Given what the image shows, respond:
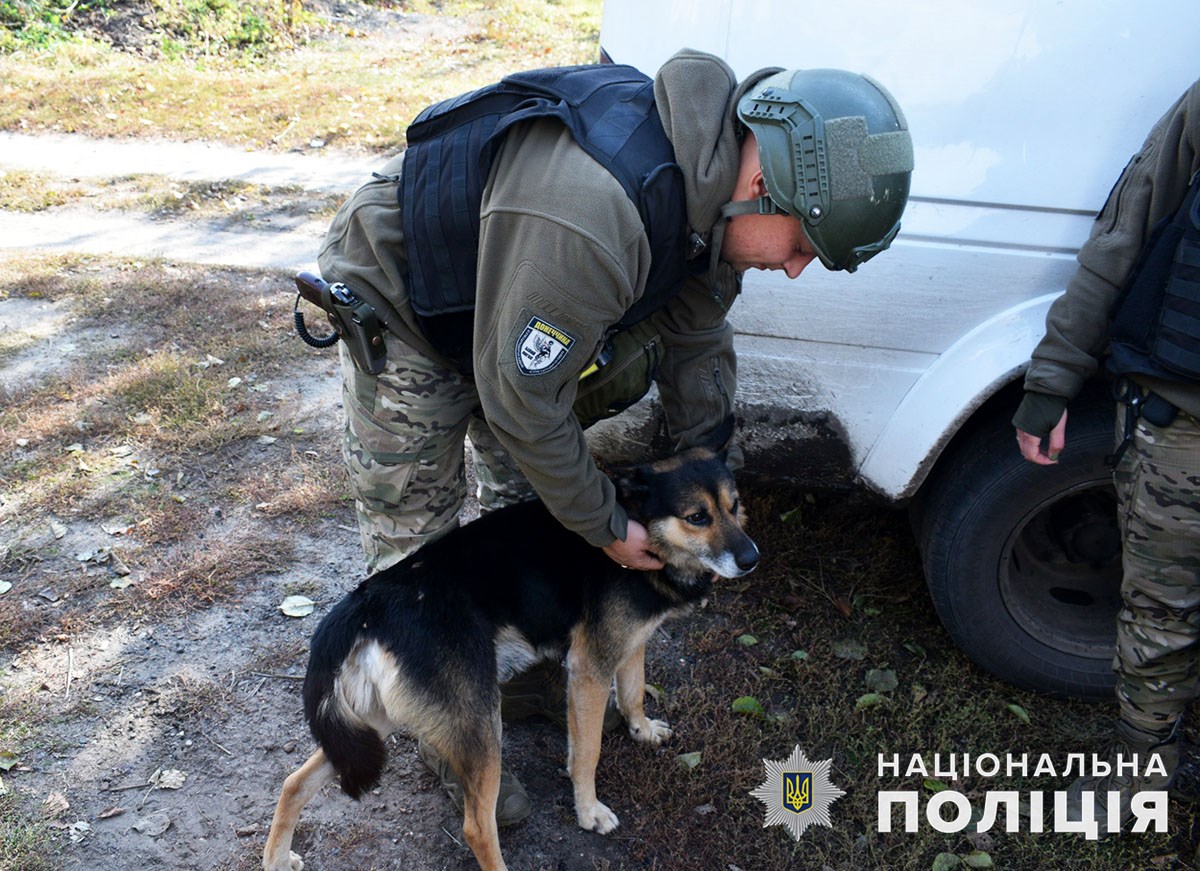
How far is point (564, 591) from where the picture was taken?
2787 mm

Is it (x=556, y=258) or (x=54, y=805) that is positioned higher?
(x=556, y=258)

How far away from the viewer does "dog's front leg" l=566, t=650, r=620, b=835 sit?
277 centimetres

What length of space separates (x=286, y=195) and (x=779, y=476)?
20.2ft

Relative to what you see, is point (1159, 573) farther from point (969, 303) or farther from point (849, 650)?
point (849, 650)

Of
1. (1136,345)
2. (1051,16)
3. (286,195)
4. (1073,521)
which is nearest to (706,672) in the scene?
(1073,521)

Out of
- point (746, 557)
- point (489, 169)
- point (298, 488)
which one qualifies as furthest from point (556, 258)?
point (298, 488)

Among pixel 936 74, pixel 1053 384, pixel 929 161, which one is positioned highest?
pixel 936 74

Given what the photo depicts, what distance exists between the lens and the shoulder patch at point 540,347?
2004mm

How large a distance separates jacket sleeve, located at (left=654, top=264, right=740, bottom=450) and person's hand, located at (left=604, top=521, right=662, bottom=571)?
0.43 metres

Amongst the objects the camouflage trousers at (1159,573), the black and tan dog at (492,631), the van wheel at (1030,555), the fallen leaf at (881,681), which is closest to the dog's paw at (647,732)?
the black and tan dog at (492,631)

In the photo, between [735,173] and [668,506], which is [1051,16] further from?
[668,506]

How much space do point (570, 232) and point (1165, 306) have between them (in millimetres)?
1595

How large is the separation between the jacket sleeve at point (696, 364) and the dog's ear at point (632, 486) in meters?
0.25

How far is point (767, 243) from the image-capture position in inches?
86.7
